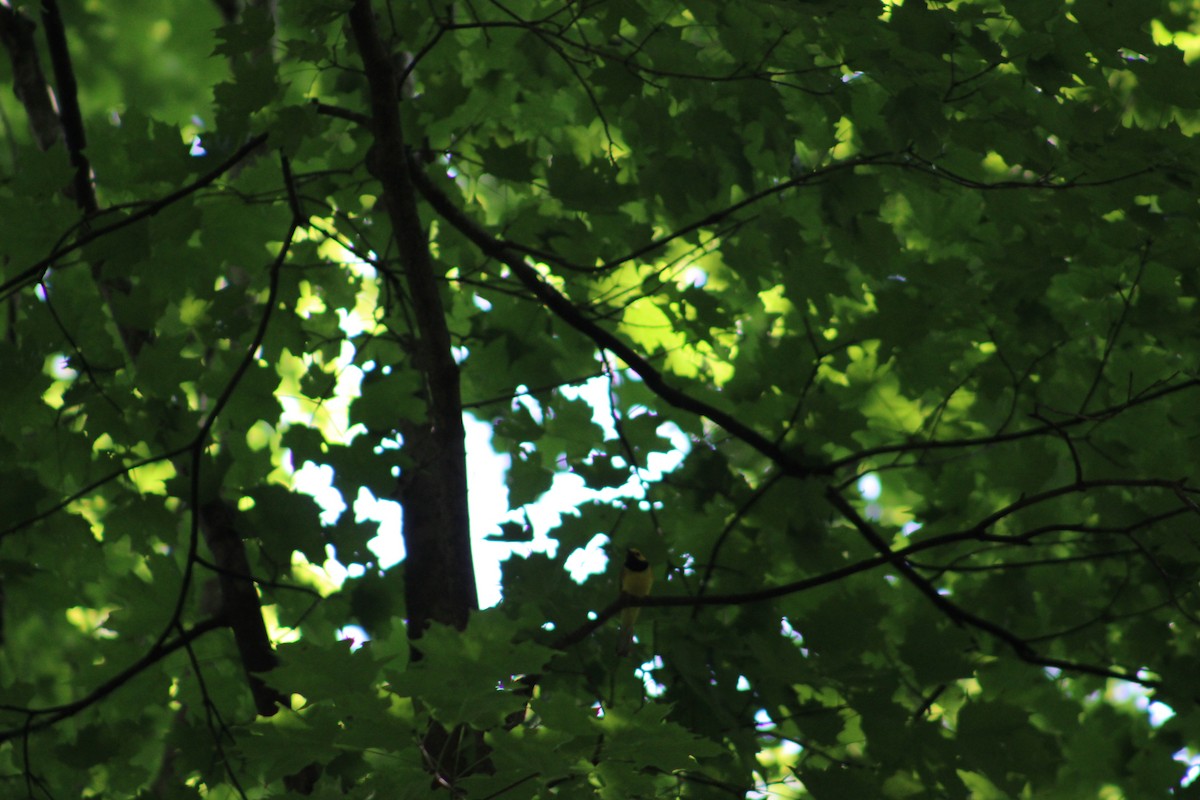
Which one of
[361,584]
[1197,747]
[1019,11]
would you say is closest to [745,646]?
[361,584]

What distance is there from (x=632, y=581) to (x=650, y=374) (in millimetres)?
632

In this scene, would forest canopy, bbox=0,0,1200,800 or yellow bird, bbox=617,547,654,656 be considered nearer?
forest canopy, bbox=0,0,1200,800

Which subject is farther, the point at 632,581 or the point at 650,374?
the point at 650,374

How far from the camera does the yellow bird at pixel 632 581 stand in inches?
125

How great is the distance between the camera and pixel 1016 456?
387 cm

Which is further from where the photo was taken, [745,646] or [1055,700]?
[1055,700]

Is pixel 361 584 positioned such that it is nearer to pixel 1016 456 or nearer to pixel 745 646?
pixel 745 646

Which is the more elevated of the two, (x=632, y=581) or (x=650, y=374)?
(x=650, y=374)

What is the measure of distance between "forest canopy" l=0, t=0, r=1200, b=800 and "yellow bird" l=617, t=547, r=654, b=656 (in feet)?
0.13

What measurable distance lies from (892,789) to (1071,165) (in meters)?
1.78

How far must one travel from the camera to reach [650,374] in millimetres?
3389

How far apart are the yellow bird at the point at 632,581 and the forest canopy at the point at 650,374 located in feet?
0.13

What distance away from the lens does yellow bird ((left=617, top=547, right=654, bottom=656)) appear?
3164 millimetres

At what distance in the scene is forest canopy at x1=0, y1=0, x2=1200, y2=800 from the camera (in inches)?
111
